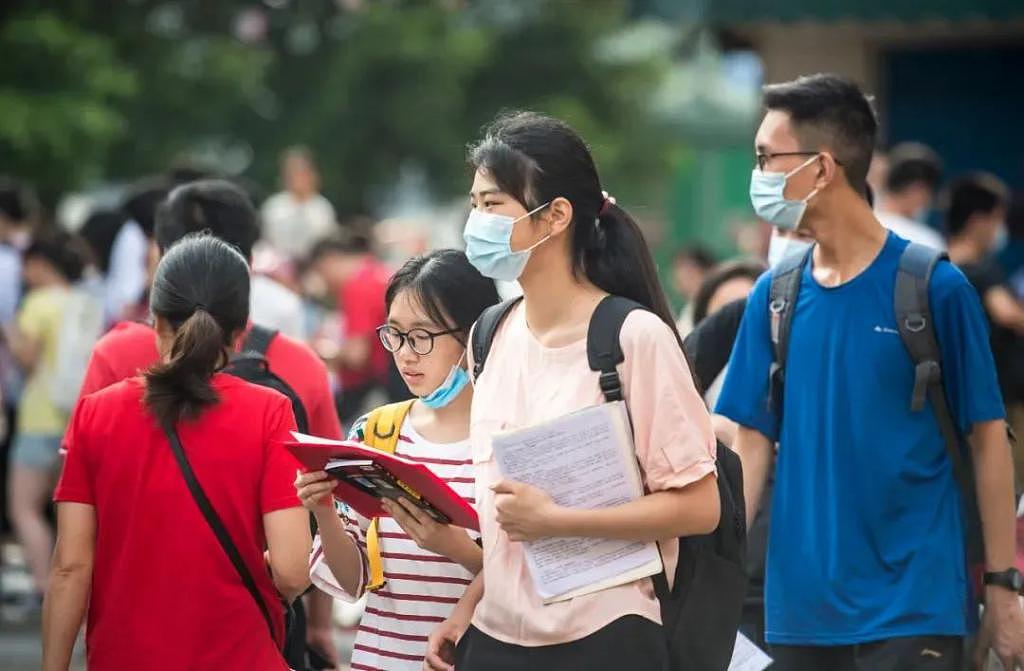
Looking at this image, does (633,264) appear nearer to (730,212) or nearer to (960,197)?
(960,197)

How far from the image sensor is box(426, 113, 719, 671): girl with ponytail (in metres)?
3.96

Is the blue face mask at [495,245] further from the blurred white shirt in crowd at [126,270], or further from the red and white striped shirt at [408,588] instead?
the blurred white shirt in crowd at [126,270]

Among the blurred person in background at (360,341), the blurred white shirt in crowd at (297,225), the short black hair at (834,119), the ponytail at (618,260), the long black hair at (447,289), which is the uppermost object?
the short black hair at (834,119)

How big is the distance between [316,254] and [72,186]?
8.01m

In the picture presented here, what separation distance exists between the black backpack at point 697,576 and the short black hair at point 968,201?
15.9 feet

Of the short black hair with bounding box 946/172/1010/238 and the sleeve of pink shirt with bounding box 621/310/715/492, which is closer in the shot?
the sleeve of pink shirt with bounding box 621/310/715/492

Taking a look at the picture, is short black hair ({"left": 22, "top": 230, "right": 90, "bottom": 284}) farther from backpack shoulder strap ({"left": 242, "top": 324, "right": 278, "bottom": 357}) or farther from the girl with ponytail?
the girl with ponytail

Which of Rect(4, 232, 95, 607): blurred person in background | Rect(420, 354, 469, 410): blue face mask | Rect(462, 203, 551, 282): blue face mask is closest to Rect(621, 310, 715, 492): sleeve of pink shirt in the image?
Rect(462, 203, 551, 282): blue face mask

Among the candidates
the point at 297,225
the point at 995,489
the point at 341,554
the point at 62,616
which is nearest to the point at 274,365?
the point at 341,554

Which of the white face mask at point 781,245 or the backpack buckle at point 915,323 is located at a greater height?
the white face mask at point 781,245

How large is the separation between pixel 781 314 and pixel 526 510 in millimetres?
1452

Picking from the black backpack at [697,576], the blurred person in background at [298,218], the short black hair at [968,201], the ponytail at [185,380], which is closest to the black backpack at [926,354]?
the black backpack at [697,576]

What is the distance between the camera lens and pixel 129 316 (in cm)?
766

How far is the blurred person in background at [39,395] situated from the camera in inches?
409
